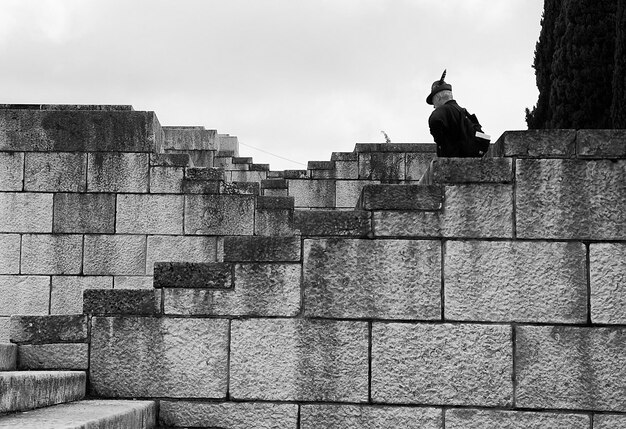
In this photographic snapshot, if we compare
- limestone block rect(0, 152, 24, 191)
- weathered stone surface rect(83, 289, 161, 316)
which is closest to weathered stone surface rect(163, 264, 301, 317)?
weathered stone surface rect(83, 289, 161, 316)

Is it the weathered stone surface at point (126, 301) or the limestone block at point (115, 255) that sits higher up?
the limestone block at point (115, 255)

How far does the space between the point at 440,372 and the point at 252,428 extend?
1451 millimetres

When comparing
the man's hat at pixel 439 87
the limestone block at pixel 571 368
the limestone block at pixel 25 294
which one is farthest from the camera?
the limestone block at pixel 25 294

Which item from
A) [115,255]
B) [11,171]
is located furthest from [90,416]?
[11,171]

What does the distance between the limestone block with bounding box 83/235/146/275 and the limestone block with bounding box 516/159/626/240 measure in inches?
163

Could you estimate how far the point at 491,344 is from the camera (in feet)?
21.7

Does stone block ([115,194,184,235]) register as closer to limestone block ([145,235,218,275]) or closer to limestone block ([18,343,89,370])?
limestone block ([145,235,218,275])

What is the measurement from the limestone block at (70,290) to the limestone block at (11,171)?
106cm

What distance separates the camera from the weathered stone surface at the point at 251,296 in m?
6.71

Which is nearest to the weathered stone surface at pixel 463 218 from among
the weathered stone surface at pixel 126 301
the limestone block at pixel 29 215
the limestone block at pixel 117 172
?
the weathered stone surface at pixel 126 301

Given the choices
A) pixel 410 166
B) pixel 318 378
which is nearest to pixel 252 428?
pixel 318 378

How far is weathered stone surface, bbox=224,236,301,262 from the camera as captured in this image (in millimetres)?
6719

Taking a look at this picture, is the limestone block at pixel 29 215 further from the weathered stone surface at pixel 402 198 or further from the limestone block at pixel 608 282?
the limestone block at pixel 608 282

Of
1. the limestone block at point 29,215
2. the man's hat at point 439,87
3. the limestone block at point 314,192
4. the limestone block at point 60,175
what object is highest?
the man's hat at point 439,87
